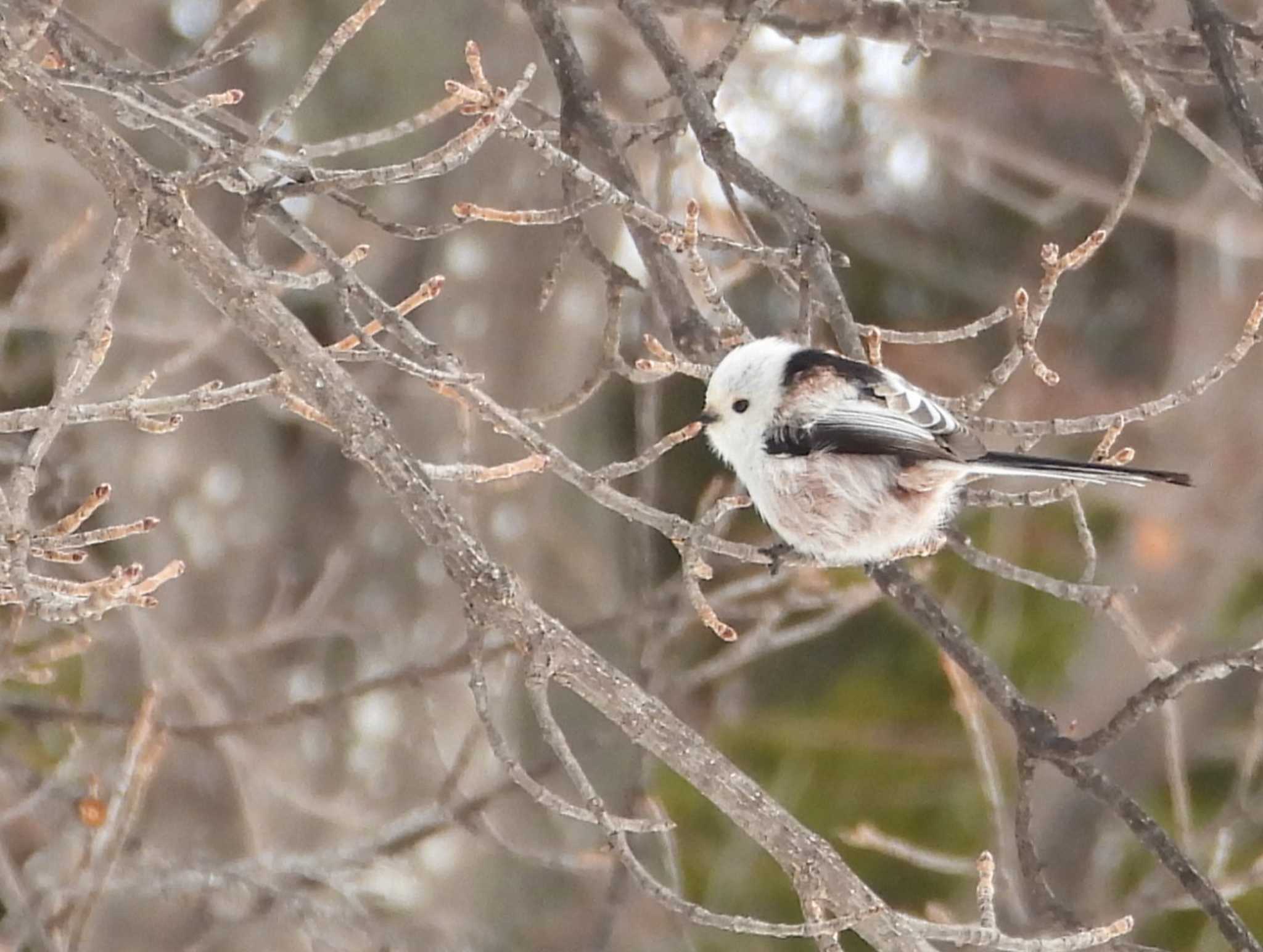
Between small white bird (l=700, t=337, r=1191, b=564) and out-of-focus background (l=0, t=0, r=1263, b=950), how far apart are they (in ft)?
5.43

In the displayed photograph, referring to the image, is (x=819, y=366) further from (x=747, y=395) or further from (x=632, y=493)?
(x=632, y=493)

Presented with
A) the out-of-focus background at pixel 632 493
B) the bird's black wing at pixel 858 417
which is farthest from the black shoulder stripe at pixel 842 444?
the out-of-focus background at pixel 632 493

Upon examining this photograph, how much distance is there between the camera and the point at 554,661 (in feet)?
6.72

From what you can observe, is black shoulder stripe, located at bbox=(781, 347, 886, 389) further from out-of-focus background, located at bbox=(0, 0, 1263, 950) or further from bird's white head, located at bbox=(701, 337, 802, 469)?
out-of-focus background, located at bbox=(0, 0, 1263, 950)

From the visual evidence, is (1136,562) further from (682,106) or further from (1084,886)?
(682,106)

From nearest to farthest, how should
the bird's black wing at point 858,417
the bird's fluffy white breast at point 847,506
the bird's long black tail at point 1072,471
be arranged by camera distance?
the bird's long black tail at point 1072,471, the bird's black wing at point 858,417, the bird's fluffy white breast at point 847,506

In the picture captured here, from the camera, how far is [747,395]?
8.65ft

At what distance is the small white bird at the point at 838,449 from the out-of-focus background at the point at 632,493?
1.65 m

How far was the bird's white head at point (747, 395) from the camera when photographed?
2.60m

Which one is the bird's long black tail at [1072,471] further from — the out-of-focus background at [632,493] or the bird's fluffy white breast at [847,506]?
the out-of-focus background at [632,493]

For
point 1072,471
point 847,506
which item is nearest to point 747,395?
point 847,506

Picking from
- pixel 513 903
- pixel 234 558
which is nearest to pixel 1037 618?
pixel 513 903

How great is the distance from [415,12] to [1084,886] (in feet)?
14.2

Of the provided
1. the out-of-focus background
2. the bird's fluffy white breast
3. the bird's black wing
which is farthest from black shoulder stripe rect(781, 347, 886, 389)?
the out-of-focus background
